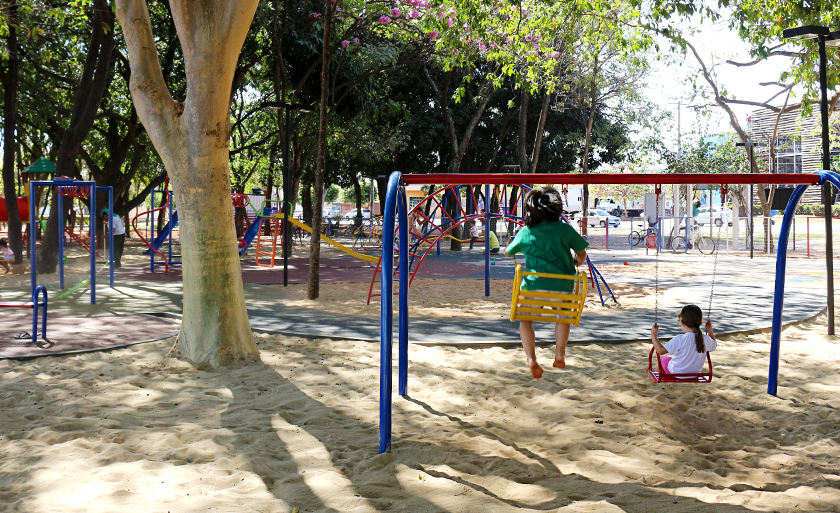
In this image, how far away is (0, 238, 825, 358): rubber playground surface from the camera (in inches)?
296

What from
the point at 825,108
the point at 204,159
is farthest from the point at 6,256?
the point at 825,108

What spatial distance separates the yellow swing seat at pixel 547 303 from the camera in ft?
14.1

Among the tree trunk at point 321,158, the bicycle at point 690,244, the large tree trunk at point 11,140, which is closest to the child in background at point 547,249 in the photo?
the tree trunk at point 321,158

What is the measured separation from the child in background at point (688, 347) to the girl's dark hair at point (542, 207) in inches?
42.5

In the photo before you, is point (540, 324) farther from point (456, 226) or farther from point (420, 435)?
point (456, 226)

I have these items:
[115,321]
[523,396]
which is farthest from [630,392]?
[115,321]

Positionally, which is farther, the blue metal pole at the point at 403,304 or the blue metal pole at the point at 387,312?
the blue metal pole at the point at 403,304

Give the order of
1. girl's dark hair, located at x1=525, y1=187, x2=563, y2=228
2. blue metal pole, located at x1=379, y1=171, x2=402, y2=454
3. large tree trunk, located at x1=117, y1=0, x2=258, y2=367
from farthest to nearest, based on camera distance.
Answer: large tree trunk, located at x1=117, y1=0, x2=258, y2=367 → girl's dark hair, located at x1=525, y1=187, x2=563, y2=228 → blue metal pole, located at x1=379, y1=171, x2=402, y2=454

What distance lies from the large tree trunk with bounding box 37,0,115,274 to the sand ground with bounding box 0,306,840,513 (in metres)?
8.55

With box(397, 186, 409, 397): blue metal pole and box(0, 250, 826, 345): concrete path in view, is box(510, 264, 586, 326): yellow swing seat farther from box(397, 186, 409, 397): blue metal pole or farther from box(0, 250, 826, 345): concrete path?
box(0, 250, 826, 345): concrete path

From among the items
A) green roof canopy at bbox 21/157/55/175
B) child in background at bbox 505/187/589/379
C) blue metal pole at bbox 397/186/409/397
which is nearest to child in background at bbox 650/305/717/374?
child in background at bbox 505/187/589/379

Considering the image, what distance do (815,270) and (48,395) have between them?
50.5 feet

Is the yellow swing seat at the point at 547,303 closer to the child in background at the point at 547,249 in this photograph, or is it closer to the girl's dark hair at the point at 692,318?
the child in background at the point at 547,249

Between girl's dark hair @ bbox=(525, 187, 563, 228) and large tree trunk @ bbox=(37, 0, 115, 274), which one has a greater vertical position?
large tree trunk @ bbox=(37, 0, 115, 274)
